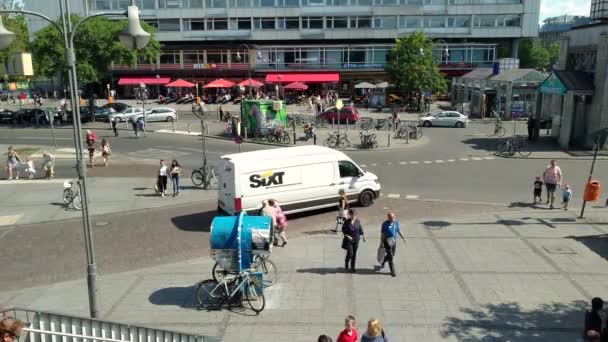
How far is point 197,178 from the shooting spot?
23000mm

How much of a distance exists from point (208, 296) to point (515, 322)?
632 cm

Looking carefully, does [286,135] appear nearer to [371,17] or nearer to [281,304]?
[281,304]

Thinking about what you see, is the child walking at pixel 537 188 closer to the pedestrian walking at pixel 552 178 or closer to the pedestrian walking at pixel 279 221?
the pedestrian walking at pixel 552 178

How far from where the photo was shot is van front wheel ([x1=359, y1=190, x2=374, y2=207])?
61.9 feet

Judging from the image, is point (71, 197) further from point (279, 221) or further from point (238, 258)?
point (238, 258)

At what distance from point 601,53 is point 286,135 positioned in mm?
18737

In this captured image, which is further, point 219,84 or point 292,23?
point 292,23

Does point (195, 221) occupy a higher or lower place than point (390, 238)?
lower

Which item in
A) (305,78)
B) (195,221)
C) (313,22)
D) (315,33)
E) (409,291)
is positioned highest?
(313,22)

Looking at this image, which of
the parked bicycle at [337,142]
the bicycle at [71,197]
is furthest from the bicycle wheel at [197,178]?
the parked bicycle at [337,142]

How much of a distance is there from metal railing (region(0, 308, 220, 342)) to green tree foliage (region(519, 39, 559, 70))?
94.5m

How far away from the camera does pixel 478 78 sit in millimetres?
49969

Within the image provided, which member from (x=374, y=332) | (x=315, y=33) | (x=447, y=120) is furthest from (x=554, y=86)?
(x=315, y=33)

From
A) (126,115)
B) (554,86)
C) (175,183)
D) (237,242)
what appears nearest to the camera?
(237,242)
